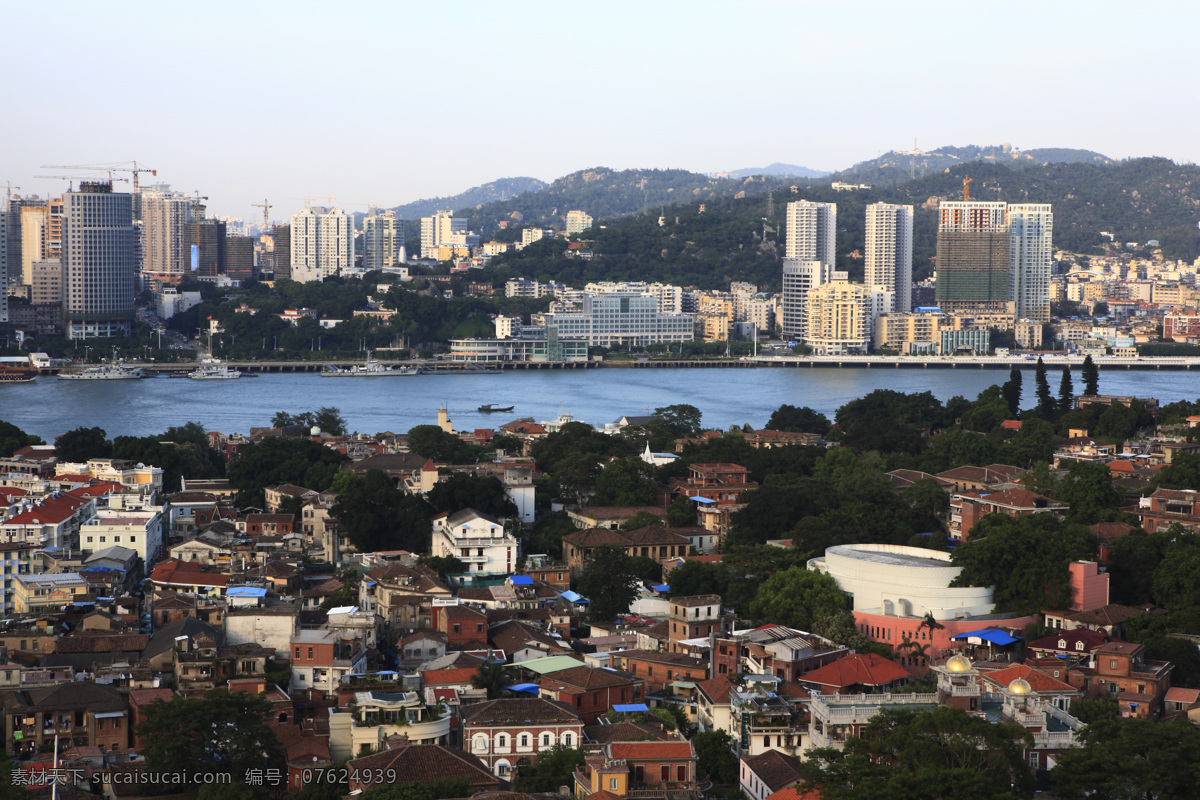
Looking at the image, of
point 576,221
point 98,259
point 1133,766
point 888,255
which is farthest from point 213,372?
point 576,221

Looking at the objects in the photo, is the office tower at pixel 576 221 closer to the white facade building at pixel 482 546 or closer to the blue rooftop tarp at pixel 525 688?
the white facade building at pixel 482 546

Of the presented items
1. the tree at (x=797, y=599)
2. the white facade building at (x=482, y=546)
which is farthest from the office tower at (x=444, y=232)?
the tree at (x=797, y=599)

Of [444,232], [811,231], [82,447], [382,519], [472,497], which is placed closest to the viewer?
[382,519]

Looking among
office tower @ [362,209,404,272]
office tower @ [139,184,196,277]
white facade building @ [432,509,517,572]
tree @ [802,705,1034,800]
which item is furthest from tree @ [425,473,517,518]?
office tower @ [362,209,404,272]

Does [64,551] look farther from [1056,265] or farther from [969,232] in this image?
[1056,265]

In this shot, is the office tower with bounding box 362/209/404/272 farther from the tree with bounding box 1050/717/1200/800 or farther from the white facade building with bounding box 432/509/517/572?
the tree with bounding box 1050/717/1200/800

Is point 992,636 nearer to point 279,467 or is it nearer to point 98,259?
point 279,467
